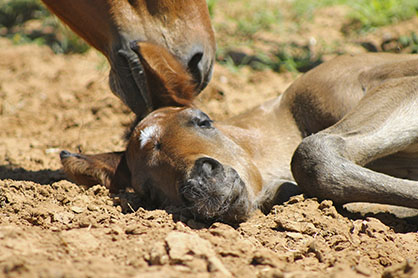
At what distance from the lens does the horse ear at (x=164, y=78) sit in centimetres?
368

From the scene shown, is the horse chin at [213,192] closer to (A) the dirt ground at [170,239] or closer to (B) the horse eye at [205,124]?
(A) the dirt ground at [170,239]

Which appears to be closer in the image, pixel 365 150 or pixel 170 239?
pixel 170 239

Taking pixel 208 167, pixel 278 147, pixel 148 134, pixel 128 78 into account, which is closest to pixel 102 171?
pixel 148 134

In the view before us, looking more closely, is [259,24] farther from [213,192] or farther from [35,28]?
[213,192]

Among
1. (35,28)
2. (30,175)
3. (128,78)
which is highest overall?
(128,78)

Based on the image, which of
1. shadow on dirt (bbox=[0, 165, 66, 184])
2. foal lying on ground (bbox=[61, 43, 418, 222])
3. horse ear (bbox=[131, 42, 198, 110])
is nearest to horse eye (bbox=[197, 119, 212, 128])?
foal lying on ground (bbox=[61, 43, 418, 222])

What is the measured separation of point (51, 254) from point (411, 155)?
247 cm

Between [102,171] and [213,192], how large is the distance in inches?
48.7

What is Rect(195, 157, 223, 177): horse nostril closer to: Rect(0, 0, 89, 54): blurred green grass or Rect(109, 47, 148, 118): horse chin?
Rect(109, 47, 148, 118): horse chin

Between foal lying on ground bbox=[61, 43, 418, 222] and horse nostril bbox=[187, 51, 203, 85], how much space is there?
0.07m

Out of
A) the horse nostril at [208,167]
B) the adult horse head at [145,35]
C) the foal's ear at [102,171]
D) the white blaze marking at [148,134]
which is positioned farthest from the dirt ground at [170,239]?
the adult horse head at [145,35]

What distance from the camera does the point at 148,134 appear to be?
3.71 metres

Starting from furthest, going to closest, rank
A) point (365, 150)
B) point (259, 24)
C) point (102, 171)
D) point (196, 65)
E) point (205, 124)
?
point (259, 24) < point (102, 171) < point (205, 124) < point (196, 65) < point (365, 150)

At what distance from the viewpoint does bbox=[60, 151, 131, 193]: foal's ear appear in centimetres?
403
